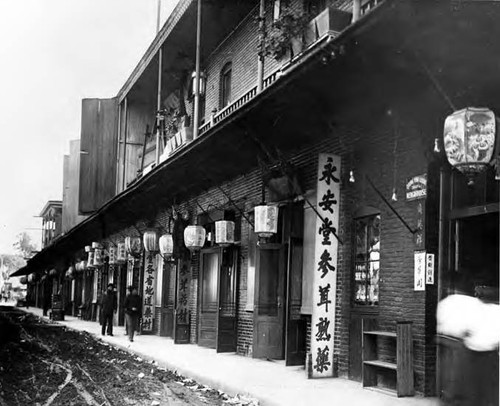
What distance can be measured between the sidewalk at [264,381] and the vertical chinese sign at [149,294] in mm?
6212

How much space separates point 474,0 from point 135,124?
82.2 ft

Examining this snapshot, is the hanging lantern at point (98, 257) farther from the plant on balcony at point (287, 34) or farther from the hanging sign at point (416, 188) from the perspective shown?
the hanging sign at point (416, 188)

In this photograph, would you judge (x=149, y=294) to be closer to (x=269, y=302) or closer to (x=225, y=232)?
(x=225, y=232)

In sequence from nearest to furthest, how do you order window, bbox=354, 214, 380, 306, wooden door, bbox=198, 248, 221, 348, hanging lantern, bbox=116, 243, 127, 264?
window, bbox=354, 214, 380, 306 → wooden door, bbox=198, 248, 221, 348 → hanging lantern, bbox=116, 243, 127, 264

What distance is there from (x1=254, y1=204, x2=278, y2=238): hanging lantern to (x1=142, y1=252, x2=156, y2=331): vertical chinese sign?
35.8ft

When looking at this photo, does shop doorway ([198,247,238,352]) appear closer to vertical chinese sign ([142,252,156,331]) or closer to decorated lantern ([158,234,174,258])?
decorated lantern ([158,234,174,258])

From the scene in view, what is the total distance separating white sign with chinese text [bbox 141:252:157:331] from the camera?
23.9 m

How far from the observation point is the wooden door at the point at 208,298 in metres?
17.9

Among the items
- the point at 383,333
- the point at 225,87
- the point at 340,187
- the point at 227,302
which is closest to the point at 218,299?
the point at 227,302

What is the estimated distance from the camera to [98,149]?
32.8 metres

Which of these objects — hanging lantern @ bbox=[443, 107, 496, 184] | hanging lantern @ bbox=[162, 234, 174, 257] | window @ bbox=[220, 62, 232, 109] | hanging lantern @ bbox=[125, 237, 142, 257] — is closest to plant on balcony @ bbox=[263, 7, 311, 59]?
window @ bbox=[220, 62, 232, 109]

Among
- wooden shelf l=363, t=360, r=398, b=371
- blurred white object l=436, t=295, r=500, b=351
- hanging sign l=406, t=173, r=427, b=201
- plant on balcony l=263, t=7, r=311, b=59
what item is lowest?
wooden shelf l=363, t=360, r=398, b=371

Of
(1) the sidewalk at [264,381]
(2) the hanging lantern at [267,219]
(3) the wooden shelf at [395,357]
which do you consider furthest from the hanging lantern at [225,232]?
(3) the wooden shelf at [395,357]

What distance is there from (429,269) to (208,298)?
9.61m
